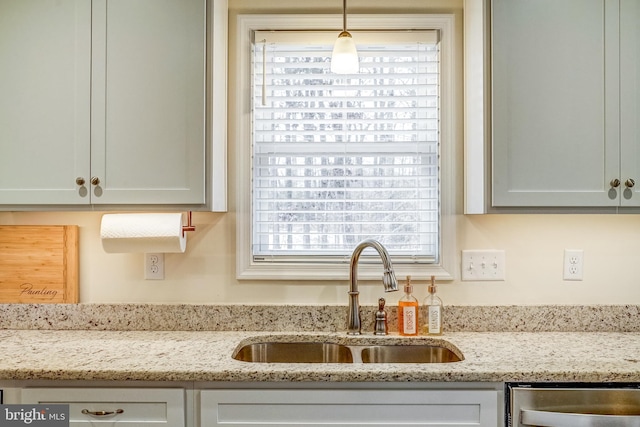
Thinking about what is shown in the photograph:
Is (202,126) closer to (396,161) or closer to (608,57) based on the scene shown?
(396,161)

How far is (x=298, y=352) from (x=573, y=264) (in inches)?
45.0

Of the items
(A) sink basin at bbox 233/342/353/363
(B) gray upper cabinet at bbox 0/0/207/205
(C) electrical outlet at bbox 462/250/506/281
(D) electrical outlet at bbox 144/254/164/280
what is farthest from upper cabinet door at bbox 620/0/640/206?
(D) electrical outlet at bbox 144/254/164/280

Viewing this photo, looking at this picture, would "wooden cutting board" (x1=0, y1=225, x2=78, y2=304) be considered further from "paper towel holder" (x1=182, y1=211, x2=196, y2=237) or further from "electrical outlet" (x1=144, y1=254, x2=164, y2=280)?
"paper towel holder" (x1=182, y1=211, x2=196, y2=237)

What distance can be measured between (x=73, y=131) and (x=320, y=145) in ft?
2.96

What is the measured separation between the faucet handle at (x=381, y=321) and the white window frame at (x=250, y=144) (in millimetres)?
140

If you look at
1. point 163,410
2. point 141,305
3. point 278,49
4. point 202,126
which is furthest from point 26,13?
point 163,410

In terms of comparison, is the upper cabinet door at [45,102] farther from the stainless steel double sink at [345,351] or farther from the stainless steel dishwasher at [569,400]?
the stainless steel dishwasher at [569,400]

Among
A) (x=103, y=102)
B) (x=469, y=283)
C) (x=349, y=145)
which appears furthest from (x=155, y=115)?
(x=469, y=283)

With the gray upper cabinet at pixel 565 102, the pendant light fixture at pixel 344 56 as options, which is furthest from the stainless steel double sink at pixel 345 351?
the pendant light fixture at pixel 344 56

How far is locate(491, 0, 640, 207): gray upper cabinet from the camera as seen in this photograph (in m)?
1.69

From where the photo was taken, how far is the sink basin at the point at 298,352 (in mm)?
1858

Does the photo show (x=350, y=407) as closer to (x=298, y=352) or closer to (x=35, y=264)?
(x=298, y=352)

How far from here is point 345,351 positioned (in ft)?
6.08

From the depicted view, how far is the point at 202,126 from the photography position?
1694 millimetres
